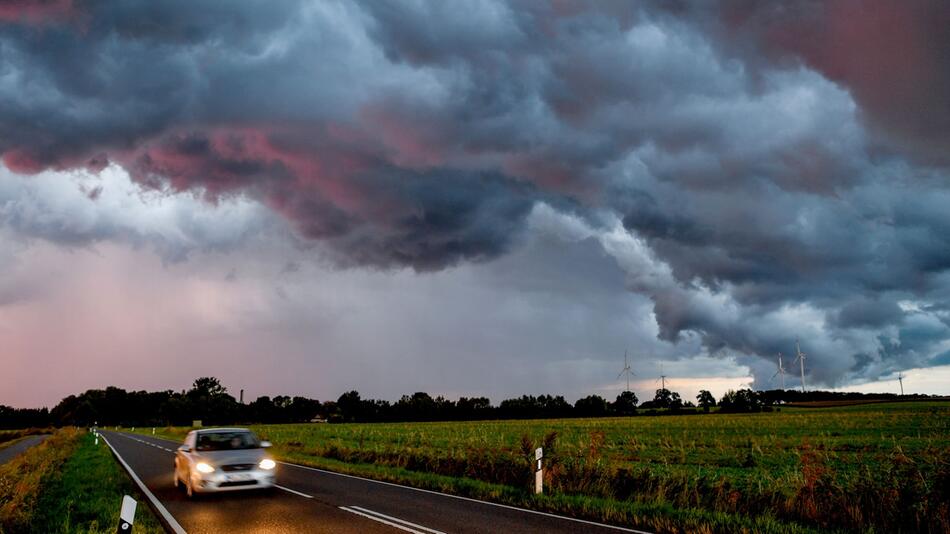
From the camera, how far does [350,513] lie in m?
11.6

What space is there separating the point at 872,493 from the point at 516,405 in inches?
5280

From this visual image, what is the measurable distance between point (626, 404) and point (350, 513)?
143385 mm

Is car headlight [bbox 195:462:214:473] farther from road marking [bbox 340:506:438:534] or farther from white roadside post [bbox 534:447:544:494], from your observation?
white roadside post [bbox 534:447:544:494]

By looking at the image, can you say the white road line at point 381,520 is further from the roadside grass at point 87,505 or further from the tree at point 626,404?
the tree at point 626,404

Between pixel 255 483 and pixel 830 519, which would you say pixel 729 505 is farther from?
pixel 255 483

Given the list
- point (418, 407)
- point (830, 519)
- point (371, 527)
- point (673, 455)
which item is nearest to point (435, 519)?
point (371, 527)

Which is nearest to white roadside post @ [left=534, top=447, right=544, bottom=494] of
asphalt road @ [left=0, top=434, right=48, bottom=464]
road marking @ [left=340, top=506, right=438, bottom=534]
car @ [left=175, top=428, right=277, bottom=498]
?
road marking @ [left=340, top=506, right=438, bottom=534]

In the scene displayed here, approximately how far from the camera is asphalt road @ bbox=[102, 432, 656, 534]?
10211mm

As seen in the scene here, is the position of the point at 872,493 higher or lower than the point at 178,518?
higher

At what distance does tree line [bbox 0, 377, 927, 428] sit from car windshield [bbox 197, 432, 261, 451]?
117 metres

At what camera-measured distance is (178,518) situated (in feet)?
38.0

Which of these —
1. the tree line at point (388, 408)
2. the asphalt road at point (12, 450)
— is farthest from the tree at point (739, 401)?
the asphalt road at point (12, 450)

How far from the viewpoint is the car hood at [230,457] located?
13.6 metres

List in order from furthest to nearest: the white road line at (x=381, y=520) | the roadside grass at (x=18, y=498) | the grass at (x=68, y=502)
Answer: the roadside grass at (x=18, y=498)
the grass at (x=68, y=502)
the white road line at (x=381, y=520)
